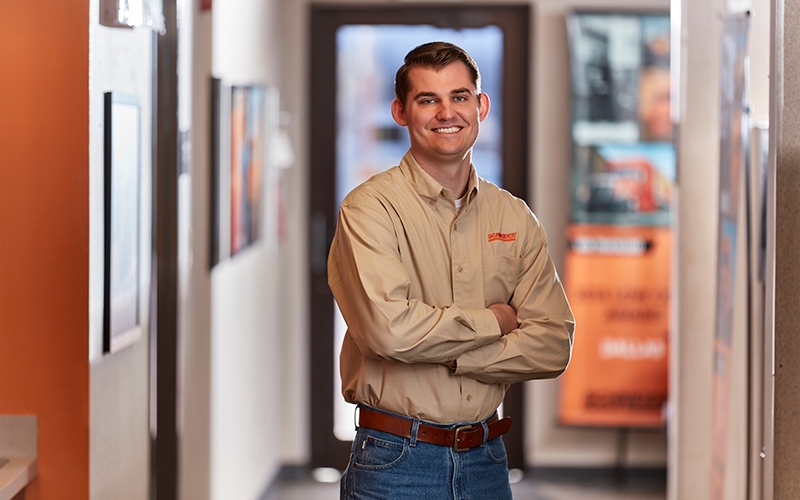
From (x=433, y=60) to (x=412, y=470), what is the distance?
2.64 feet

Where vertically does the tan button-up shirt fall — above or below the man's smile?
below

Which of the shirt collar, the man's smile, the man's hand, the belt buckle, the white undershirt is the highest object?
the man's smile

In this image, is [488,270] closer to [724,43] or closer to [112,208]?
[112,208]

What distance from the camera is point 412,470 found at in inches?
73.1

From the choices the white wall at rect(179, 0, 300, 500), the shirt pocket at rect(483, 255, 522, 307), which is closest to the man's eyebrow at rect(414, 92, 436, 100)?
the shirt pocket at rect(483, 255, 522, 307)

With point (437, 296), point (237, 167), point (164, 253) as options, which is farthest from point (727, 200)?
point (237, 167)

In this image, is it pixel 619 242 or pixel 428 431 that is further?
pixel 619 242

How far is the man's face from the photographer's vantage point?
1842 mm

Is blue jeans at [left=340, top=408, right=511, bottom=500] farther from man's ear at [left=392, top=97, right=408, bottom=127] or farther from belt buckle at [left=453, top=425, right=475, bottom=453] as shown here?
man's ear at [left=392, top=97, right=408, bottom=127]

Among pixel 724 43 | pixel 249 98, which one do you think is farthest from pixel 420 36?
pixel 724 43

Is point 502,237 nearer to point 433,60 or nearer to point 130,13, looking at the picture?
point 433,60

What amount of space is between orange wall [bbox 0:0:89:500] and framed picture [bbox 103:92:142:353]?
0.10 meters

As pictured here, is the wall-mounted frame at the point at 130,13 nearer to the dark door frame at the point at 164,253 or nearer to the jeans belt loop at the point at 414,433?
the dark door frame at the point at 164,253

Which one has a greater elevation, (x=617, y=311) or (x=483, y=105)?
(x=483, y=105)
